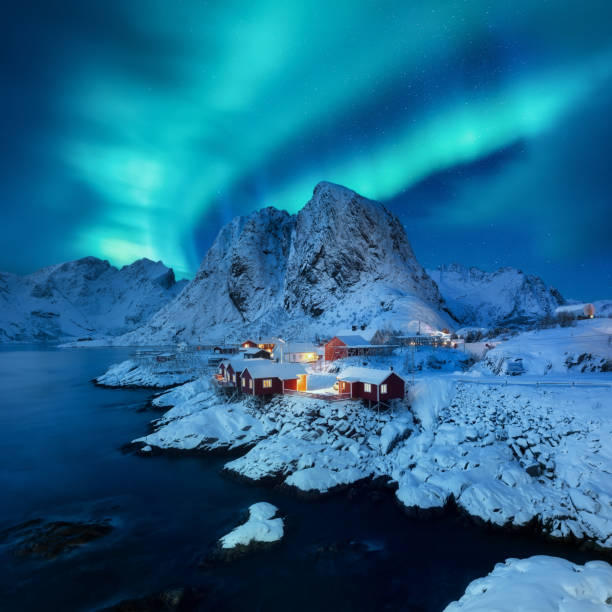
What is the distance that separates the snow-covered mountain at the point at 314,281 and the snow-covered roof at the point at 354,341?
18.2ft

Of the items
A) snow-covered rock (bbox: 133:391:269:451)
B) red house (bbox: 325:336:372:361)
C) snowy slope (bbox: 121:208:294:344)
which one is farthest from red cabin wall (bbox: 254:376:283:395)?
snowy slope (bbox: 121:208:294:344)

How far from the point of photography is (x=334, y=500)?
70.0 ft

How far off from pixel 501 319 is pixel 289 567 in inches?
7378

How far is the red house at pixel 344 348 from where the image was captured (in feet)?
176

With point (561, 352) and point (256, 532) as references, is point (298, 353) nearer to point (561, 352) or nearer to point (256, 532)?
point (561, 352)

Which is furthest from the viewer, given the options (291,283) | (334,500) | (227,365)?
(291,283)

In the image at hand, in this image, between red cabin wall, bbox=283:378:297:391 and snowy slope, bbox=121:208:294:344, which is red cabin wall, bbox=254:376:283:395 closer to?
red cabin wall, bbox=283:378:297:391

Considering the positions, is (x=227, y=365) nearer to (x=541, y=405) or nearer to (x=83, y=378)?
(x=541, y=405)

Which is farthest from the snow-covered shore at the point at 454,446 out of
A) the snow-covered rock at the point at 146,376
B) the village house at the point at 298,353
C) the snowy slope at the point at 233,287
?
the snowy slope at the point at 233,287

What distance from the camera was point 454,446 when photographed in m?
23.7

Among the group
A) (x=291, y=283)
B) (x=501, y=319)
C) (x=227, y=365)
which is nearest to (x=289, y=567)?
(x=227, y=365)

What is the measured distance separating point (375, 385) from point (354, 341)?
25.4 meters

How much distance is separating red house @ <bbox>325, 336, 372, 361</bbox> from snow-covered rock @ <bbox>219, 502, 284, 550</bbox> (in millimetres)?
35992

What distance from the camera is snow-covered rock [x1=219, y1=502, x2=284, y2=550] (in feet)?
54.5
